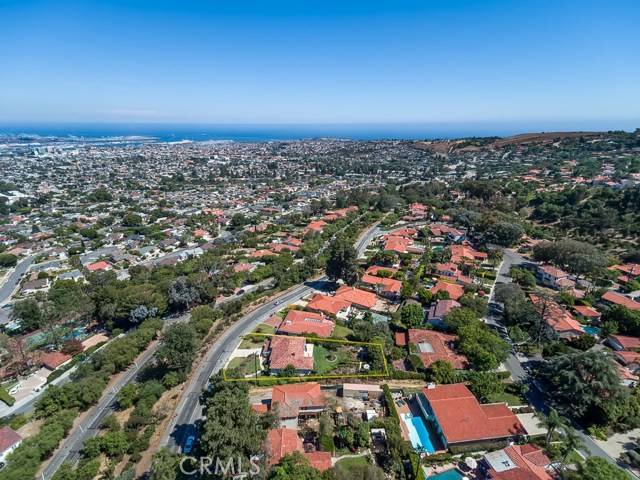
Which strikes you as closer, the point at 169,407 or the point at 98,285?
the point at 169,407

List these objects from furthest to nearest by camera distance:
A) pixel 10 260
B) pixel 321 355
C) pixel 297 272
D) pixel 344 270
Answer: pixel 10 260 → pixel 297 272 → pixel 344 270 → pixel 321 355

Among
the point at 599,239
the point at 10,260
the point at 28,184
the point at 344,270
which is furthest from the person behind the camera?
the point at 28,184

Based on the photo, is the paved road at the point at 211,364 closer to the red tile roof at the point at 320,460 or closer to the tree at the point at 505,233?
the red tile roof at the point at 320,460

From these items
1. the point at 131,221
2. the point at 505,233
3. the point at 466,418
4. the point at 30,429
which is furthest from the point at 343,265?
the point at 131,221

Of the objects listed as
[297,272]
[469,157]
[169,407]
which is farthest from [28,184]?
[469,157]

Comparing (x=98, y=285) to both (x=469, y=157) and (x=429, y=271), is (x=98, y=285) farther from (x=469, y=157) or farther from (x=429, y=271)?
(x=469, y=157)

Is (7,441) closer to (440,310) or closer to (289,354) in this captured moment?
(289,354)

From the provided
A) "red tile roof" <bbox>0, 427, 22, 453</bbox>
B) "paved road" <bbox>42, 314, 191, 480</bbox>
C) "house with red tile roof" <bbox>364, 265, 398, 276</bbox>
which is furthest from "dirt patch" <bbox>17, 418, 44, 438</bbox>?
"house with red tile roof" <bbox>364, 265, 398, 276</bbox>
